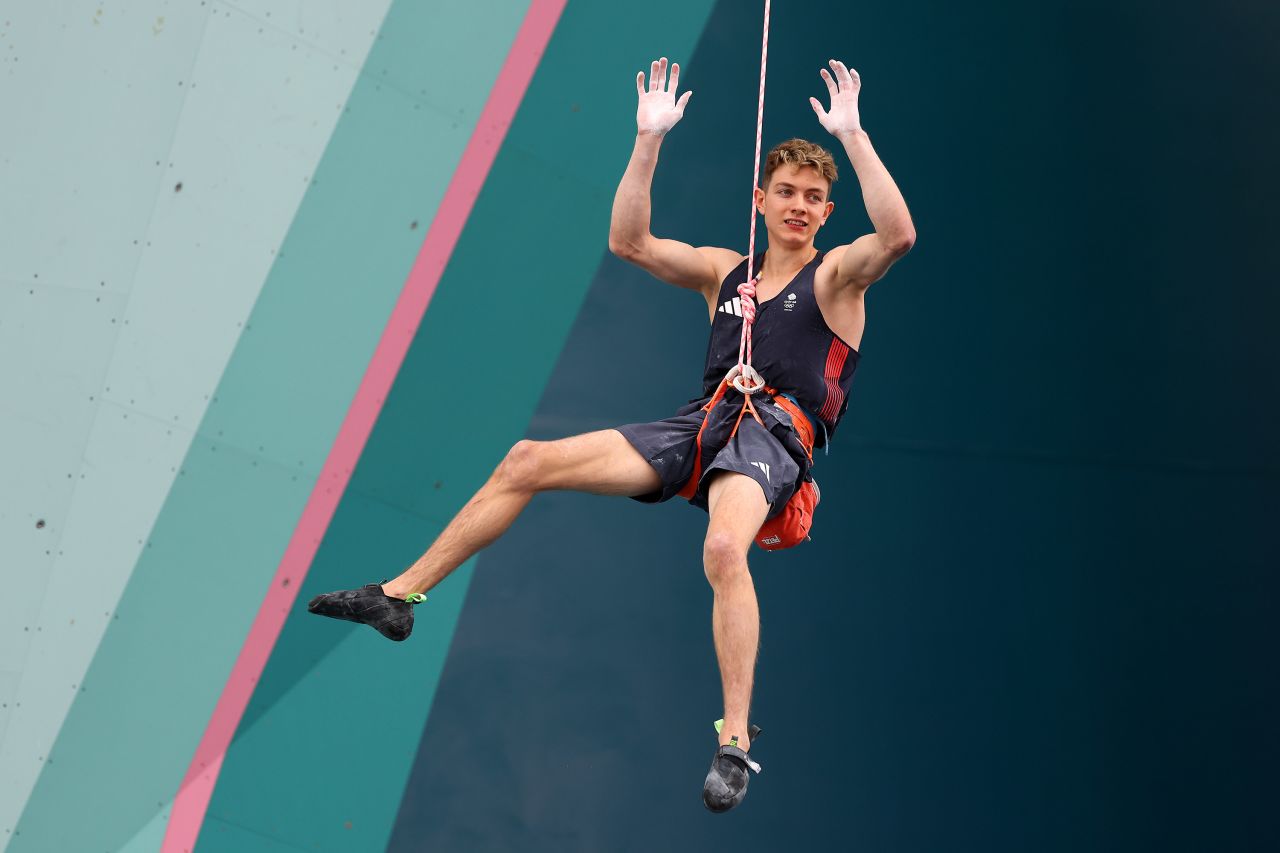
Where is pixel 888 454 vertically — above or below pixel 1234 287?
below

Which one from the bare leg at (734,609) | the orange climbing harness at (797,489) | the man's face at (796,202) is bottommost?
the bare leg at (734,609)

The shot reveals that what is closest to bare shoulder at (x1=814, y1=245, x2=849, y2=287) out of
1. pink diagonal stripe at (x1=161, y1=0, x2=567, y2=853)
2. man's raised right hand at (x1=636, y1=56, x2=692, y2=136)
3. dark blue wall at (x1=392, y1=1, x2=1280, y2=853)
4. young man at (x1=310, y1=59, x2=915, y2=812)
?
young man at (x1=310, y1=59, x2=915, y2=812)

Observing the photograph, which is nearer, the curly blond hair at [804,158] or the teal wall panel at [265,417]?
the curly blond hair at [804,158]

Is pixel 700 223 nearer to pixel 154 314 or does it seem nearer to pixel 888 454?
pixel 888 454

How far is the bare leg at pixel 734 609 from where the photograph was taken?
2617mm

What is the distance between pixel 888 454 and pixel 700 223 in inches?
31.8

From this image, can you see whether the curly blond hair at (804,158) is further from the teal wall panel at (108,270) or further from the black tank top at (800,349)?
the teal wall panel at (108,270)

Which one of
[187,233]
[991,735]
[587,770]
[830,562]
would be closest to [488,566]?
[587,770]

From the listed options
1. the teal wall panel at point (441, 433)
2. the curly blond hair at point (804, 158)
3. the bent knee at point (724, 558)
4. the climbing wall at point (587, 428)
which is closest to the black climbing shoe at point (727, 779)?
the bent knee at point (724, 558)

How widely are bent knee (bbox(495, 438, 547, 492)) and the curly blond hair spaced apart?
30.6 inches

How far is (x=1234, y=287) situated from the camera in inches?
167

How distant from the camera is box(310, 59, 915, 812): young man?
8.78 ft

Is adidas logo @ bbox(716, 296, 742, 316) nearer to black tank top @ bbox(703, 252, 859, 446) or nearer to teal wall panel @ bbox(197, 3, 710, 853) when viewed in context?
black tank top @ bbox(703, 252, 859, 446)

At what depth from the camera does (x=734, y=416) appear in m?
2.93
